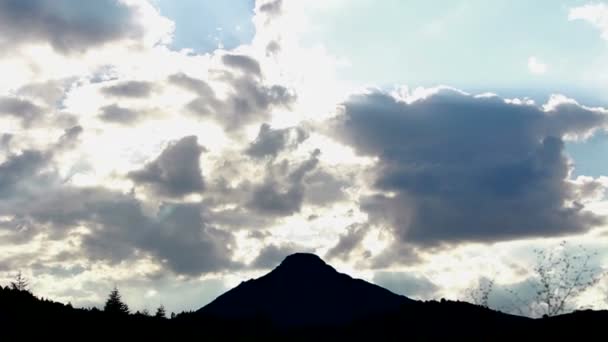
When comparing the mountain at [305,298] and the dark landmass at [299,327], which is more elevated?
the mountain at [305,298]

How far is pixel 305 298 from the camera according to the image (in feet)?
580

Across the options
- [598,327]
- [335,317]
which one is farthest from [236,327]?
[335,317]

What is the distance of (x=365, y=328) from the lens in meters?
69.4

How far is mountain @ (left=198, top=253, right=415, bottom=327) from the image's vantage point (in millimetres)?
163000

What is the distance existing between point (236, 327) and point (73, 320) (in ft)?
52.5

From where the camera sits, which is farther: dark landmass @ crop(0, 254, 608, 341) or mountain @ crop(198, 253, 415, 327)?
mountain @ crop(198, 253, 415, 327)

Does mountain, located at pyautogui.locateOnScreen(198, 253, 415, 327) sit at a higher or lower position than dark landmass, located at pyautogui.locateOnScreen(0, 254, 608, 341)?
higher

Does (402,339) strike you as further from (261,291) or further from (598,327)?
(261,291)

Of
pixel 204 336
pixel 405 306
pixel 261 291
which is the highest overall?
pixel 261 291

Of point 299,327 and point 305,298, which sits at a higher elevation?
point 305,298

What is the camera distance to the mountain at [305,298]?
163 meters

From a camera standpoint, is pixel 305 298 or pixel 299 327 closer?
pixel 299 327

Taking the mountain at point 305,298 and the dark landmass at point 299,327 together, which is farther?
the mountain at point 305,298

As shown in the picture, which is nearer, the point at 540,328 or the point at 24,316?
the point at 24,316
